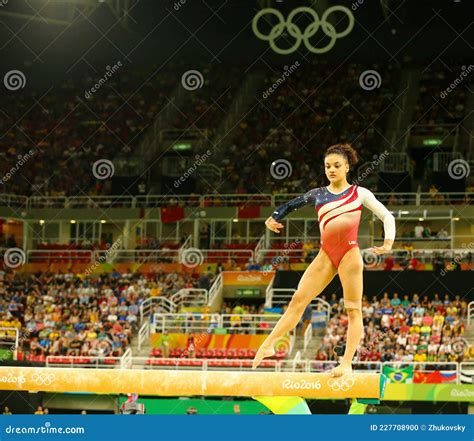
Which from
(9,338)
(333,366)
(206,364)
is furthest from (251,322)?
(9,338)

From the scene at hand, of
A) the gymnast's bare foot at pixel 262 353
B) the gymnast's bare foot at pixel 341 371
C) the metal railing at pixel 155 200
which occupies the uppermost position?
the metal railing at pixel 155 200

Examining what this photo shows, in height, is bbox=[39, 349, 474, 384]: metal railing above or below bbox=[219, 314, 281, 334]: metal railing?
below

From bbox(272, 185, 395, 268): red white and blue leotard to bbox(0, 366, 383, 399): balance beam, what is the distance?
977 millimetres

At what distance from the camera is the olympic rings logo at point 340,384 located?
7.95 metres

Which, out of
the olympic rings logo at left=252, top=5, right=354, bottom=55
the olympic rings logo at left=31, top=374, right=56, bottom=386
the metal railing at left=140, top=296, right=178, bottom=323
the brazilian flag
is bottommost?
the brazilian flag

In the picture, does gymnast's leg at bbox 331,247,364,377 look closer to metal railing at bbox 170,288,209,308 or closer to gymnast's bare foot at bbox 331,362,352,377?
gymnast's bare foot at bbox 331,362,352,377

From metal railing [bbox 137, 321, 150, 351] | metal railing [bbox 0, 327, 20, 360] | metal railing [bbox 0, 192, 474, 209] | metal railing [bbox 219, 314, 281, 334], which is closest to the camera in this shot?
metal railing [bbox 0, 327, 20, 360]

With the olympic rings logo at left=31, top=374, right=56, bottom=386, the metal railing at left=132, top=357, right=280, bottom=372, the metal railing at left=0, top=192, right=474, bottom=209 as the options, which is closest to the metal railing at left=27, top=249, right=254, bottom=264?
the metal railing at left=0, top=192, right=474, bottom=209

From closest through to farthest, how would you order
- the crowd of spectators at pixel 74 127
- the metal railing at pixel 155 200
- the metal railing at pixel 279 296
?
the metal railing at pixel 279 296, the metal railing at pixel 155 200, the crowd of spectators at pixel 74 127

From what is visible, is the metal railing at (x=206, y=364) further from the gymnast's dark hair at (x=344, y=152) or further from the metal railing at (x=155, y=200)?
the gymnast's dark hair at (x=344, y=152)

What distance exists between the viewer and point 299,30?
103ft

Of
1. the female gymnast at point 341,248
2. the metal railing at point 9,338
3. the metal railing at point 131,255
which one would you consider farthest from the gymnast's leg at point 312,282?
the metal railing at point 131,255

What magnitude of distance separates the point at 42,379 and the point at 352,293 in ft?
9.02

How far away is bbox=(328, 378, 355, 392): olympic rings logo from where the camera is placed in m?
7.95
